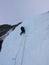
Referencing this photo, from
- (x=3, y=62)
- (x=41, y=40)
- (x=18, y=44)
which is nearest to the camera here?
(x=41, y=40)

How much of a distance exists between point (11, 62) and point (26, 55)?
1274mm

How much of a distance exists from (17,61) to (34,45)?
3.52ft

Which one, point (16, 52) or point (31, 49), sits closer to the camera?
point (31, 49)

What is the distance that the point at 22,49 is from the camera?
8.88 meters

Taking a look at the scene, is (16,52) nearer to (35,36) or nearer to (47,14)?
(35,36)

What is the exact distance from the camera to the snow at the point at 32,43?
25.5ft

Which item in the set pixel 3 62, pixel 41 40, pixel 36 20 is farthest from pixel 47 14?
pixel 3 62

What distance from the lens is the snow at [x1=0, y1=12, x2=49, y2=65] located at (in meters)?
7.77

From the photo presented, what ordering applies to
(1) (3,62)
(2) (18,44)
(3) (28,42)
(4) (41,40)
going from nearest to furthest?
1. (4) (41,40)
2. (3) (28,42)
3. (2) (18,44)
4. (1) (3,62)

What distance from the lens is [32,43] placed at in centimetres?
853

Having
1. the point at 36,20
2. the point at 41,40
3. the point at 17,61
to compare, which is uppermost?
the point at 36,20

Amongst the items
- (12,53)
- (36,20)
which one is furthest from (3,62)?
(36,20)

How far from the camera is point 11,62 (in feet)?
31.3

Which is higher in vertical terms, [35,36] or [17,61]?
[35,36]
